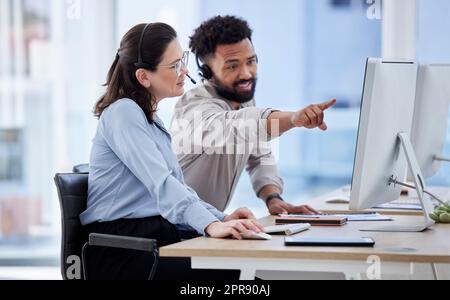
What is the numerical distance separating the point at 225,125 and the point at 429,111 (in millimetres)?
589

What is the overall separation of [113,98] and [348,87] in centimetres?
203

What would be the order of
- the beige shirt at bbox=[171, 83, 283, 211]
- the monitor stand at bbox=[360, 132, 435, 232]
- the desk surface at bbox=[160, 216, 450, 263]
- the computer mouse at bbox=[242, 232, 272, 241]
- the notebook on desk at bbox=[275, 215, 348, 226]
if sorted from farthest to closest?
the beige shirt at bbox=[171, 83, 283, 211] < the notebook on desk at bbox=[275, 215, 348, 226] < the monitor stand at bbox=[360, 132, 435, 232] < the computer mouse at bbox=[242, 232, 272, 241] < the desk surface at bbox=[160, 216, 450, 263]

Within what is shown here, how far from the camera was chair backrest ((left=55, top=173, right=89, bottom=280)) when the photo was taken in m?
1.92

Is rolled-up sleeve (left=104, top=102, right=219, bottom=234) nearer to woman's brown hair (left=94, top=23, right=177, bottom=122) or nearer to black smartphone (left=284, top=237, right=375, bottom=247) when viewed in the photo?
woman's brown hair (left=94, top=23, right=177, bottom=122)

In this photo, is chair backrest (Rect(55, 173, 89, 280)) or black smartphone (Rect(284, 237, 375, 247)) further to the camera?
chair backrest (Rect(55, 173, 89, 280))

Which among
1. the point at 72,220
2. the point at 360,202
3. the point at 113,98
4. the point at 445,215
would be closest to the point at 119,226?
the point at 72,220

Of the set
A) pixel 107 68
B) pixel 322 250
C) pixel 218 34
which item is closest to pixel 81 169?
pixel 218 34

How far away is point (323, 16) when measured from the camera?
3.80m

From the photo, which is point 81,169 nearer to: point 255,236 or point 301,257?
point 255,236

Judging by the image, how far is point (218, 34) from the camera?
264 cm

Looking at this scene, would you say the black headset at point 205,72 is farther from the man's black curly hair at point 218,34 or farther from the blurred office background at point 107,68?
the blurred office background at point 107,68

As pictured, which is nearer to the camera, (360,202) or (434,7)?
(360,202)

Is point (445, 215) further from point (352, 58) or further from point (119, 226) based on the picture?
point (352, 58)

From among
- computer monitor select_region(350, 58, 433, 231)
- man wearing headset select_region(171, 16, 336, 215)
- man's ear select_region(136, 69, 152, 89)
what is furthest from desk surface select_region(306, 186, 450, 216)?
man's ear select_region(136, 69, 152, 89)
